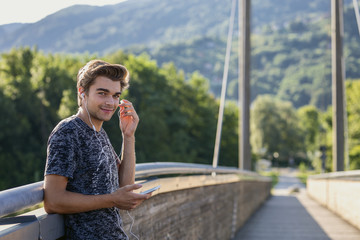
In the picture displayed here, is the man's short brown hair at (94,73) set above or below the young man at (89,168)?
above

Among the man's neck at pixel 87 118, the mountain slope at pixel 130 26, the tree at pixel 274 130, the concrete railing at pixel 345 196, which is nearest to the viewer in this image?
the man's neck at pixel 87 118

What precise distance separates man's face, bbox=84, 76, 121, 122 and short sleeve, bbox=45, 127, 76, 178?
0.25 meters

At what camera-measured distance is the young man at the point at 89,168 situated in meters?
2.51

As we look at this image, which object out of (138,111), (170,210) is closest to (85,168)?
(170,210)

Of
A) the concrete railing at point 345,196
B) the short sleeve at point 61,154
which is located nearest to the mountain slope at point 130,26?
the concrete railing at point 345,196

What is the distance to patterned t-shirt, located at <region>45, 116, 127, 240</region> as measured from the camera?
8.21ft

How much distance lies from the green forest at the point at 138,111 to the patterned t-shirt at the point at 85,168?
39.3 m

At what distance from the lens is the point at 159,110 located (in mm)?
53906

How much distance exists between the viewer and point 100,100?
2.80m

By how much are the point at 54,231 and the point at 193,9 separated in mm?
168212

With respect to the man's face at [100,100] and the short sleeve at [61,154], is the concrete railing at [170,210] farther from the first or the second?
the man's face at [100,100]

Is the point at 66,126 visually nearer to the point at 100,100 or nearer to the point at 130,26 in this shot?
the point at 100,100

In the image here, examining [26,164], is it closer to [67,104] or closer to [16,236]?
[67,104]

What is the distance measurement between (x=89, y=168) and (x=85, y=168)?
2 cm
